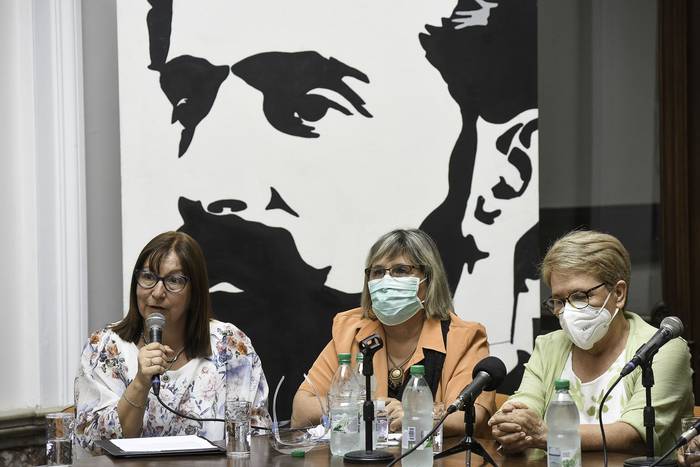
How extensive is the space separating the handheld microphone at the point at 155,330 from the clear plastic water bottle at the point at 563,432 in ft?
4.01

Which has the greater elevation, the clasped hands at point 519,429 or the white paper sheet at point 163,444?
the clasped hands at point 519,429

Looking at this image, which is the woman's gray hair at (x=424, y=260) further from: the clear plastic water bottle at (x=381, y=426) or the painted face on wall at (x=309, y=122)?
the clear plastic water bottle at (x=381, y=426)

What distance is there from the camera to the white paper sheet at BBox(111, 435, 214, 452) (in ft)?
9.32

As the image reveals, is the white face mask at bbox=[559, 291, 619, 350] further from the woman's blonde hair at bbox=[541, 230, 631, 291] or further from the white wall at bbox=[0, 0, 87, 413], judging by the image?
the white wall at bbox=[0, 0, 87, 413]

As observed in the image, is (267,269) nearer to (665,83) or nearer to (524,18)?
(524,18)

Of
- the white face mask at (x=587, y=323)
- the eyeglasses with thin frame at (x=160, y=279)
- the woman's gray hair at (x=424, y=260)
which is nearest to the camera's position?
the white face mask at (x=587, y=323)

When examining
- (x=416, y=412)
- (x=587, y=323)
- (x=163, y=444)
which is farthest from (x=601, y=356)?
(x=163, y=444)

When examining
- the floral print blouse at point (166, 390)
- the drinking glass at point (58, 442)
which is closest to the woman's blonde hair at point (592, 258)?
the floral print blouse at point (166, 390)

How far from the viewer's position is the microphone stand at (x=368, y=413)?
2533 mm

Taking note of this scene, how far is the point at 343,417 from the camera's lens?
109 inches

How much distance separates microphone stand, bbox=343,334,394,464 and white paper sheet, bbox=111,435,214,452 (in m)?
0.48

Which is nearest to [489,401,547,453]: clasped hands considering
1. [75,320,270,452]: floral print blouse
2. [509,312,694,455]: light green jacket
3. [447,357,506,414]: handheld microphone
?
[509,312,694,455]: light green jacket

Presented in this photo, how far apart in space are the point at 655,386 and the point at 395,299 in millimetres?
1002

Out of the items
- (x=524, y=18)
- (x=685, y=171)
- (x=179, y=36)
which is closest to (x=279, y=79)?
(x=179, y=36)
